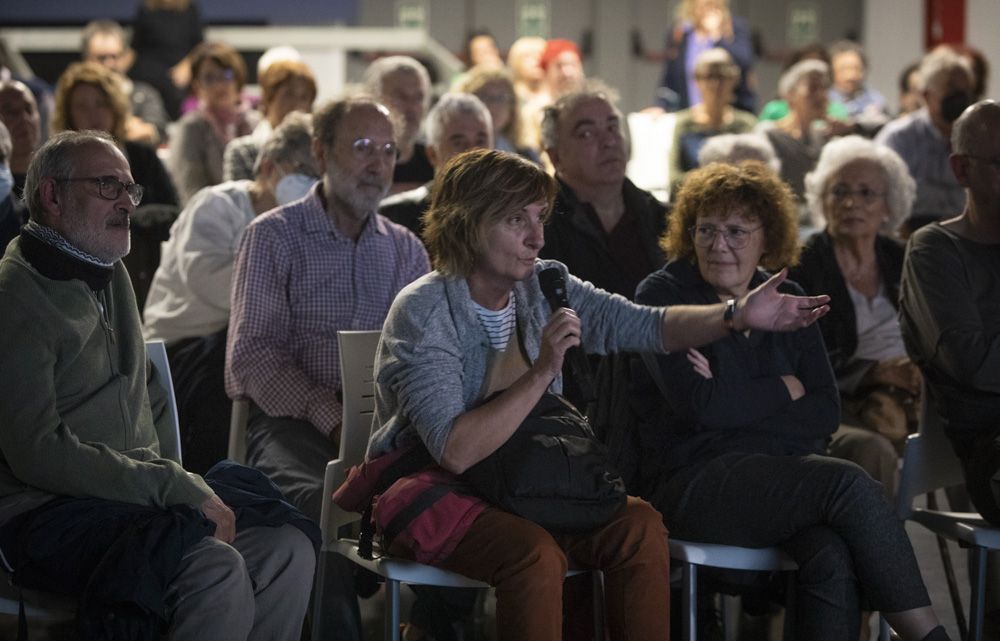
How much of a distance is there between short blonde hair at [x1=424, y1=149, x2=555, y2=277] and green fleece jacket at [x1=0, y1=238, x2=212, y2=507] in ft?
2.18

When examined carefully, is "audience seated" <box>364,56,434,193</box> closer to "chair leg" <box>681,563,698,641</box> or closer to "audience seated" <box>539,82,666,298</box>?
"audience seated" <box>539,82,666,298</box>

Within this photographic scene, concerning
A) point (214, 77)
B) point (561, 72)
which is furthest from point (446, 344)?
point (561, 72)

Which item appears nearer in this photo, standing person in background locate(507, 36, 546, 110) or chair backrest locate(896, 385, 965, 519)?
chair backrest locate(896, 385, 965, 519)

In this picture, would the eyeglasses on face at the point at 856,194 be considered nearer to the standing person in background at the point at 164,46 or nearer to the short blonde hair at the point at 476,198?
the short blonde hair at the point at 476,198

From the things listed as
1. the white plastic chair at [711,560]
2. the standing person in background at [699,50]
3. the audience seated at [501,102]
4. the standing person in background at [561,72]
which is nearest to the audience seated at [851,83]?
the standing person in background at [699,50]

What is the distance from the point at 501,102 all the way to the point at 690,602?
3.32 meters

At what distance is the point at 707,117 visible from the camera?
716 centimetres

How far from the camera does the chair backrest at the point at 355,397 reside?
3141 millimetres

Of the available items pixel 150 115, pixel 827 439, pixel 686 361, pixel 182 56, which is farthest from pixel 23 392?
pixel 182 56

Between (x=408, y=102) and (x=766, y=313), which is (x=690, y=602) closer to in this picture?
(x=766, y=313)

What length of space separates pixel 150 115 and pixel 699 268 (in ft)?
18.0

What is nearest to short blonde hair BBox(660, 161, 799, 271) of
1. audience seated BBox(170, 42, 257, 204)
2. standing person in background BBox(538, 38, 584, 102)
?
audience seated BBox(170, 42, 257, 204)

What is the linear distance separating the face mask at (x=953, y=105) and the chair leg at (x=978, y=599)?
329 cm

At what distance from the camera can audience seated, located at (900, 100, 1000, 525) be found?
3.22 m
